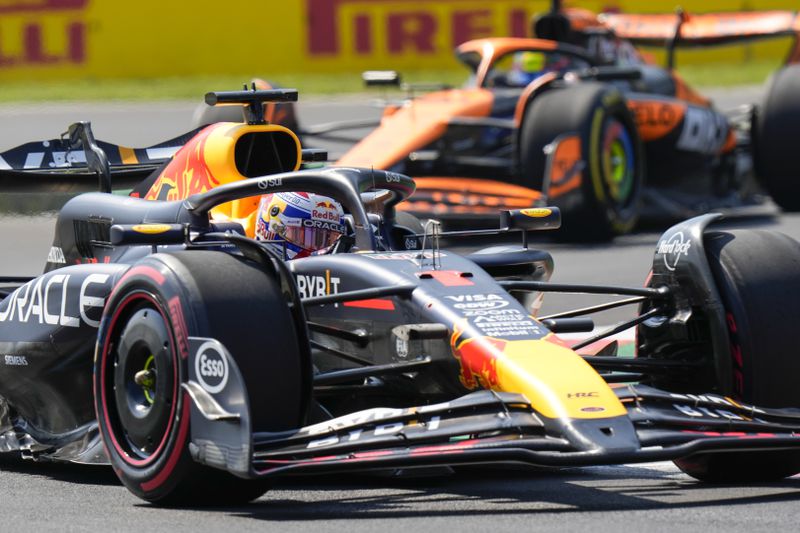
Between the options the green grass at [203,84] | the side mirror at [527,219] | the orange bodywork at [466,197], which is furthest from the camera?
the green grass at [203,84]

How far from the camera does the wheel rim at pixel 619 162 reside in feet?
46.5

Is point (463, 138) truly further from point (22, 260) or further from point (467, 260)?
point (467, 260)

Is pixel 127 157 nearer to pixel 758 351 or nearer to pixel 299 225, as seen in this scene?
pixel 299 225

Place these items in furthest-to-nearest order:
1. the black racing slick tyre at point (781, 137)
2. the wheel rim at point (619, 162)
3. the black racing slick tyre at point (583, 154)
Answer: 1. the black racing slick tyre at point (781, 137)
2. the wheel rim at point (619, 162)
3. the black racing slick tyre at point (583, 154)

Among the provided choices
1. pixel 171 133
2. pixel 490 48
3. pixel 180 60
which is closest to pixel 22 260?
pixel 490 48

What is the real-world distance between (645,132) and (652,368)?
8887 mm

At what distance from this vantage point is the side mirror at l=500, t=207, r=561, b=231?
278 inches

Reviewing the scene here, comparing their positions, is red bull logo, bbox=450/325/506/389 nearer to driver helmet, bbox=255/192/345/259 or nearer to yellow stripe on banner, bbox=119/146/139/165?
driver helmet, bbox=255/192/345/259

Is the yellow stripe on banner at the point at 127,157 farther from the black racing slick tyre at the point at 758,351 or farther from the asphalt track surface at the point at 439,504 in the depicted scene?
the black racing slick tyre at the point at 758,351

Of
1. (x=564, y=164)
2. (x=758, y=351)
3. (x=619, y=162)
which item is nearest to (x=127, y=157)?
(x=758, y=351)

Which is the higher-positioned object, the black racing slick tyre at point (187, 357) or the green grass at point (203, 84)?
the black racing slick tyre at point (187, 357)

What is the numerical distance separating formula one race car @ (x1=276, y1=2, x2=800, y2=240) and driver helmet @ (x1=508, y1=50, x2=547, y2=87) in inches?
0.5

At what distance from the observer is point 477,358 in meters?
5.74

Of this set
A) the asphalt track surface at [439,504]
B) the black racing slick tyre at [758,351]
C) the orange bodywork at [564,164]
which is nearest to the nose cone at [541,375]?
the asphalt track surface at [439,504]
